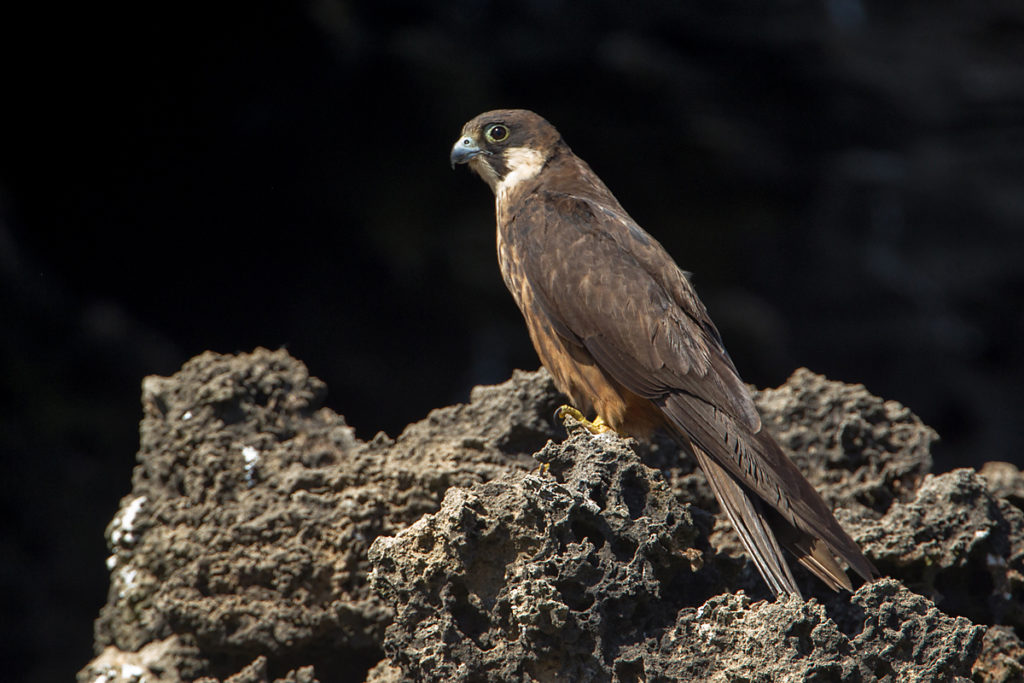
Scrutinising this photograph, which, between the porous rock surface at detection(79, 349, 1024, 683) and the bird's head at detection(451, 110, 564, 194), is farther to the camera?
the bird's head at detection(451, 110, 564, 194)

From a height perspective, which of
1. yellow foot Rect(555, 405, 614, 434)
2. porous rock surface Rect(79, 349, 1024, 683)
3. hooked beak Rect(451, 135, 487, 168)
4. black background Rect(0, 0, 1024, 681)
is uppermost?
black background Rect(0, 0, 1024, 681)

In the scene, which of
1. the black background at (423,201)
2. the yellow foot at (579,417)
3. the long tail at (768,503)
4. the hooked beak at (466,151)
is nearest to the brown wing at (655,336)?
the long tail at (768,503)

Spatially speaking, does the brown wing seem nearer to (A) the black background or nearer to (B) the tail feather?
(B) the tail feather

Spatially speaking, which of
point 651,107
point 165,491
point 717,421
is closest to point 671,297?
point 717,421

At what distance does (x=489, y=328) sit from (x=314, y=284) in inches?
56.9

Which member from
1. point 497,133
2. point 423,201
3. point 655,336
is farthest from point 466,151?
point 423,201

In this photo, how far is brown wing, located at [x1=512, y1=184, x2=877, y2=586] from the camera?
312 centimetres

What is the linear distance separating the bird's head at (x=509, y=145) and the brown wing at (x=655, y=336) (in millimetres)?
392

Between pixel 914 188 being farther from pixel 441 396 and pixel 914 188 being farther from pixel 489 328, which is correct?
pixel 441 396

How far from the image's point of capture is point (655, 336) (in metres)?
3.51

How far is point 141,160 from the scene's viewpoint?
22.2ft

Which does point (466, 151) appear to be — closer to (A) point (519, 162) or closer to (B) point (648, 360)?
(A) point (519, 162)

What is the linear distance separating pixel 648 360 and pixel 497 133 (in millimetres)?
1438

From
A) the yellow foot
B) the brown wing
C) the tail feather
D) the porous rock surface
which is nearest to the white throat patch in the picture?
the brown wing
